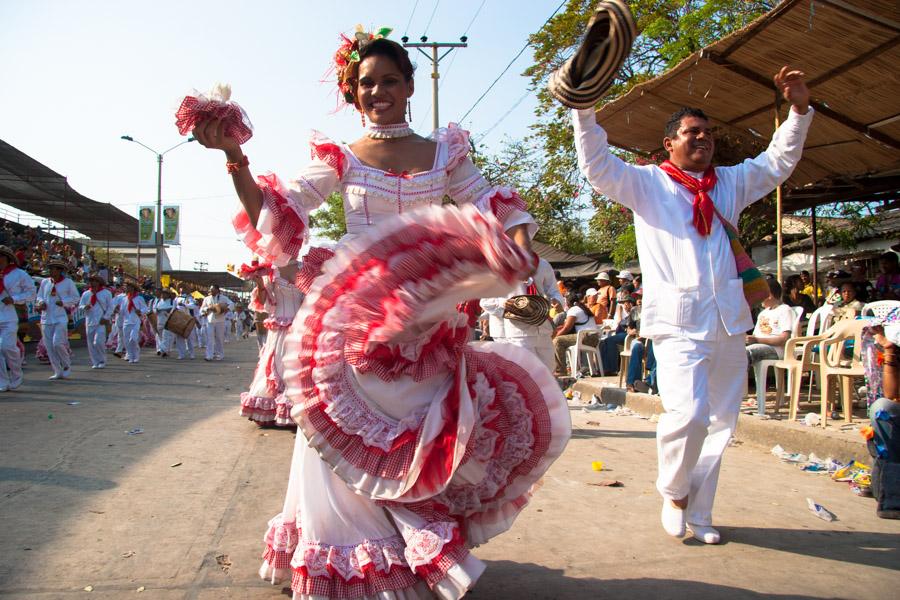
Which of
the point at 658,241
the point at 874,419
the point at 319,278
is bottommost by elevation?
the point at 874,419

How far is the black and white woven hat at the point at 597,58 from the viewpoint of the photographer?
113 inches

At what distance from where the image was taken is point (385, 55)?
304 centimetres

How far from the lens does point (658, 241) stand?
3977 millimetres

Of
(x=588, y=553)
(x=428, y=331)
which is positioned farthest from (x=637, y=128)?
(x=428, y=331)

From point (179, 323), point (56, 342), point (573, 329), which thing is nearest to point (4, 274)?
point (56, 342)

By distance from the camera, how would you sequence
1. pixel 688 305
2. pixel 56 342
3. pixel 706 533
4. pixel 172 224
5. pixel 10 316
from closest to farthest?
pixel 706 533 < pixel 688 305 < pixel 10 316 < pixel 56 342 < pixel 172 224

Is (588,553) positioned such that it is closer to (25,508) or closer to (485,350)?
(485,350)

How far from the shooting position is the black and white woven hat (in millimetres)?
2879

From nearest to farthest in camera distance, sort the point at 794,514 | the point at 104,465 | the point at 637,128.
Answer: the point at 794,514, the point at 104,465, the point at 637,128

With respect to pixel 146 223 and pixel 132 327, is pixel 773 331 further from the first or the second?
pixel 146 223

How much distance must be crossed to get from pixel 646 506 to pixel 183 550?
2.58 metres

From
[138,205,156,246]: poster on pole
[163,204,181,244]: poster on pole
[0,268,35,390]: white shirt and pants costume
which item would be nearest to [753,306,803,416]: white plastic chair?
[0,268,35,390]: white shirt and pants costume

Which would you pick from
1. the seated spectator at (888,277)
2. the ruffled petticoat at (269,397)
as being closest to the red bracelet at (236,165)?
the ruffled petticoat at (269,397)

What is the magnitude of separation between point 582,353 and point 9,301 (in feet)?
30.4
